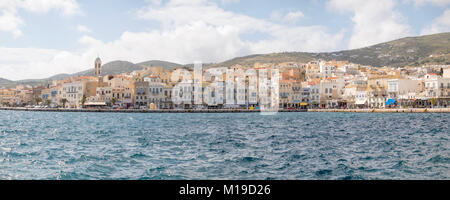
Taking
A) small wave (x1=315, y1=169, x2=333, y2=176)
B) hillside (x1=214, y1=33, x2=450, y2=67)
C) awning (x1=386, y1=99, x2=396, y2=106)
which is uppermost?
hillside (x1=214, y1=33, x2=450, y2=67)

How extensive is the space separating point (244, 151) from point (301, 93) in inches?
2181

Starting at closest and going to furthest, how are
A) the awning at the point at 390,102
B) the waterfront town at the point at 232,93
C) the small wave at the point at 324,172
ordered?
the small wave at the point at 324,172
the awning at the point at 390,102
the waterfront town at the point at 232,93

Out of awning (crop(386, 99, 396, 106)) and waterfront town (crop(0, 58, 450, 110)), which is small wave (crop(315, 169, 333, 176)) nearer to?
waterfront town (crop(0, 58, 450, 110))

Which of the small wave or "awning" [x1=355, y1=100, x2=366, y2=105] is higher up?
"awning" [x1=355, y1=100, x2=366, y2=105]

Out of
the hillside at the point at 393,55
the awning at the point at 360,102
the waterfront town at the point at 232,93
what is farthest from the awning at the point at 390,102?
the hillside at the point at 393,55

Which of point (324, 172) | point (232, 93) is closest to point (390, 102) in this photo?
A: point (232, 93)

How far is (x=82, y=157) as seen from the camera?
33.9 feet

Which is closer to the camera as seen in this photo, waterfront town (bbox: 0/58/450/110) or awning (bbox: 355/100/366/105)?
waterfront town (bbox: 0/58/450/110)

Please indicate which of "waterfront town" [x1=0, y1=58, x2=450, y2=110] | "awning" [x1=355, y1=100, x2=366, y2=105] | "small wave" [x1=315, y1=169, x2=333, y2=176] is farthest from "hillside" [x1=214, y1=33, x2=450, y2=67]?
"small wave" [x1=315, y1=169, x2=333, y2=176]

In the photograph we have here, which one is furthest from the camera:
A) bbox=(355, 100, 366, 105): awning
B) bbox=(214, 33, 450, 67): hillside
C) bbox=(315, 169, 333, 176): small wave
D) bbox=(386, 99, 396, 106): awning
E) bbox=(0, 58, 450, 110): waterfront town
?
bbox=(214, 33, 450, 67): hillside

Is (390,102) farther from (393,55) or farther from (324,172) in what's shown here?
(393,55)

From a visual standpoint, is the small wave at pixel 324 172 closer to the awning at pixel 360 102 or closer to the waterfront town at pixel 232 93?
the waterfront town at pixel 232 93
